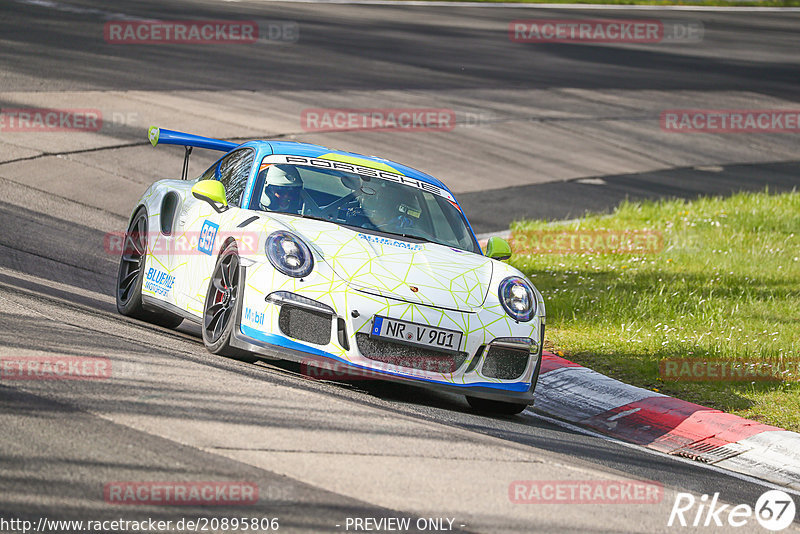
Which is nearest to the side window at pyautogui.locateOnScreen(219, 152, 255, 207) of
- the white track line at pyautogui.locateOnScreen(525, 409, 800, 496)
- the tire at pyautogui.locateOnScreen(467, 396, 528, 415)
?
the tire at pyautogui.locateOnScreen(467, 396, 528, 415)

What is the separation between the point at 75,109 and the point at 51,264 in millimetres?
7266

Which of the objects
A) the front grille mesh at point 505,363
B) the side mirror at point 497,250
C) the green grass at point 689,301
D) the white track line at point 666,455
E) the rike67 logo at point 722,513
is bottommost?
the white track line at point 666,455

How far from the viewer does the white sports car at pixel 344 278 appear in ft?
21.5

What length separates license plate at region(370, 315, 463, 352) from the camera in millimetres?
6500

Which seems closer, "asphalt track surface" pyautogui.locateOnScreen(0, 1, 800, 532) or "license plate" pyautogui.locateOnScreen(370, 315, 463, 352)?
"asphalt track surface" pyautogui.locateOnScreen(0, 1, 800, 532)

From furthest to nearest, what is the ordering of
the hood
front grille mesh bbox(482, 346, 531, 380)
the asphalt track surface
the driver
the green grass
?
1. the green grass
2. the driver
3. front grille mesh bbox(482, 346, 531, 380)
4. the hood
5. the asphalt track surface

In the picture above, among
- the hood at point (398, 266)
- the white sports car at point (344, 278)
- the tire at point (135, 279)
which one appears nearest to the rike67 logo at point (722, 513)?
the white sports car at point (344, 278)

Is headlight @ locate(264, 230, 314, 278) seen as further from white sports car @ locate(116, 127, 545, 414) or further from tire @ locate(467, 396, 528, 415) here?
tire @ locate(467, 396, 528, 415)

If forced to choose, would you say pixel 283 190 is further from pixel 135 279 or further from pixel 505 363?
pixel 505 363

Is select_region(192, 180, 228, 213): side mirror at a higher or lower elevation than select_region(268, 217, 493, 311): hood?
higher

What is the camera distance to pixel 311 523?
14.1 feet

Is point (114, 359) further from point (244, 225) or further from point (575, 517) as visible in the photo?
point (575, 517)

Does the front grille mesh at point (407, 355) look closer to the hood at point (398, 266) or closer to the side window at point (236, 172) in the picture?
the hood at point (398, 266)

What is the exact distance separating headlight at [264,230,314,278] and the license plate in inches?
21.9
